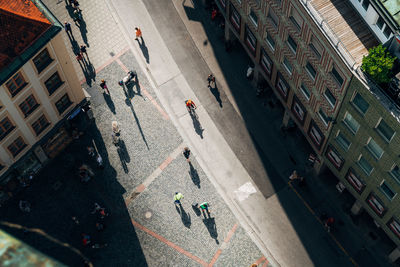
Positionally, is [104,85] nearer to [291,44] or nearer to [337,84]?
[291,44]

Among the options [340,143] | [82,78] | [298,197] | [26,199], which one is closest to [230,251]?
[298,197]

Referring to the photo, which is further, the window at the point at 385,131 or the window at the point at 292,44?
the window at the point at 292,44

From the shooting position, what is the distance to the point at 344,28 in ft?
134

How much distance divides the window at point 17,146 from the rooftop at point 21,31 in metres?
10.5

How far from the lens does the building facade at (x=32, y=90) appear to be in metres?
45.6

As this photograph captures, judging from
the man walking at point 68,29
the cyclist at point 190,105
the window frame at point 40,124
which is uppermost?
the man walking at point 68,29

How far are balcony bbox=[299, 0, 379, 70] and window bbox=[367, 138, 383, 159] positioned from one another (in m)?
8.13

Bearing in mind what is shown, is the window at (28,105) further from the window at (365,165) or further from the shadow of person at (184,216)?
the window at (365,165)

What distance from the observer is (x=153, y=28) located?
68375 mm

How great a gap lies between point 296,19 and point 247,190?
22414mm

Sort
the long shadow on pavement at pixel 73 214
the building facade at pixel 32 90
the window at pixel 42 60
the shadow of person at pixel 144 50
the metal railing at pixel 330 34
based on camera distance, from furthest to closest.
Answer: the shadow of person at pixel 144 50 → the long shadow on pavement at pixel 73 214 → the window at pixel 42 60 → the building facade at pixel 32 90 → the metal railing at pixel 330 34

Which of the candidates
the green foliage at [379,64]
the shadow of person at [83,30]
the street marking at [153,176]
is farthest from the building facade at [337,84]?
the shadow of person at [83,30]

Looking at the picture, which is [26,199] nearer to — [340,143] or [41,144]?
[41,144]

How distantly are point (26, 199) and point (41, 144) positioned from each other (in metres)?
7.11
